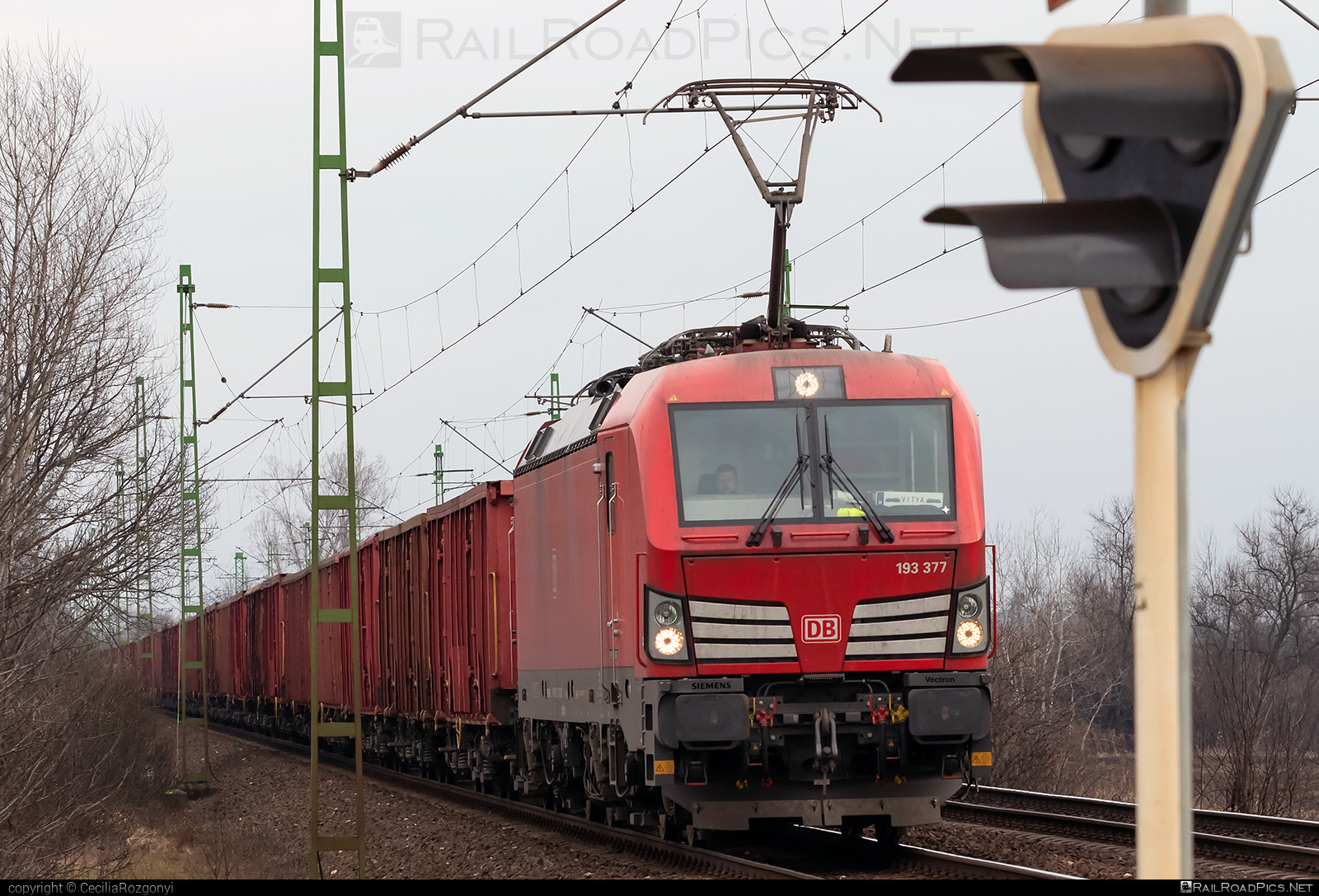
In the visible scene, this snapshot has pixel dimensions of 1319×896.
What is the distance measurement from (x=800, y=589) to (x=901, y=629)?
0.87m

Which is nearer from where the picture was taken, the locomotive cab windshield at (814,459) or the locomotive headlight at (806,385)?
the locomotive cab windshield at (814,459)

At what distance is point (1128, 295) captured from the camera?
2789 mm

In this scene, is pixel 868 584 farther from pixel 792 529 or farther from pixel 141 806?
pixel 141 806

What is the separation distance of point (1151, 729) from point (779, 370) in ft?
29.2

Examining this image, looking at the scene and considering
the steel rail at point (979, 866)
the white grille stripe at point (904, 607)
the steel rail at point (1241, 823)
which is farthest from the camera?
the steel rail at point (1241, 823)

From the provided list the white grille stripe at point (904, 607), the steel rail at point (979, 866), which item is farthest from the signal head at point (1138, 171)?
the white grille stripe at point (904, 607)

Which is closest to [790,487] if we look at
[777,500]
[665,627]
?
[777,500]

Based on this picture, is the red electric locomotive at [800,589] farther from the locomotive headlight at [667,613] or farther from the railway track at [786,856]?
the railway track at [786,856]

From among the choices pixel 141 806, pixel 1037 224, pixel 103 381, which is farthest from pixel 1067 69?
pixel 141 806

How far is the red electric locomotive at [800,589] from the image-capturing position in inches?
423

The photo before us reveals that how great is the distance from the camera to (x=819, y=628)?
10930 mm

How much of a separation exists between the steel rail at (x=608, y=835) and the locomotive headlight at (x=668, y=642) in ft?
5.68

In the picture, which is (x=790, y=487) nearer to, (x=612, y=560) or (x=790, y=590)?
(x=790, y=590)

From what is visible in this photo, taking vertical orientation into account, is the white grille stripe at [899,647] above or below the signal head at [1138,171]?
below
